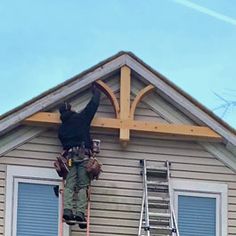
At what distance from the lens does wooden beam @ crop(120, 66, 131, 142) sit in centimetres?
1398

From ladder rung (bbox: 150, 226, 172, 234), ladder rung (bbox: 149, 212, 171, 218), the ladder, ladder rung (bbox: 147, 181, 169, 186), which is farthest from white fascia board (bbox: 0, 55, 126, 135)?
ladder rung (bbox: 150, 226, 172, 234)

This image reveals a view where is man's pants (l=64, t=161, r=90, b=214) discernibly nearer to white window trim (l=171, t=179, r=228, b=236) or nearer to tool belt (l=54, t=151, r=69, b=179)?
tool belt (l=54, t=151, r=69, b=179)

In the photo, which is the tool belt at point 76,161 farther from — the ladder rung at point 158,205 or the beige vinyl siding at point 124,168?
the ladder rung at point 158,205

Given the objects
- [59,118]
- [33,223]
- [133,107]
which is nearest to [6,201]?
[33,223]

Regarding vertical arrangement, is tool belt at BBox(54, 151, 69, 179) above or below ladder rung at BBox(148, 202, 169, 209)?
above

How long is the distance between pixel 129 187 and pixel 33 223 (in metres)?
1.41

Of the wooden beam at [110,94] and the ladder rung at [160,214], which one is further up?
the wooden beam at [110,94]

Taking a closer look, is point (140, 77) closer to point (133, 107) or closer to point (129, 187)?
point (133, 107)

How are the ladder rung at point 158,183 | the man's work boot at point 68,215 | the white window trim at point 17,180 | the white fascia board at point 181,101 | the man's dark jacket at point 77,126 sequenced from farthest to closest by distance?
the white fascia board at point 181,101 < the ladder rung at point 158,183 < the man's dark jacket at point 77,126 < the white window trim at point 17,180 < the man's work boot at point 68,215

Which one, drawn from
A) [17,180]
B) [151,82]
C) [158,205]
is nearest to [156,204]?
[158,205]

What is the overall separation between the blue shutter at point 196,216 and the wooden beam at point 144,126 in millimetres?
876

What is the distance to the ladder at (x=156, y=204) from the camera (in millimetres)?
13464

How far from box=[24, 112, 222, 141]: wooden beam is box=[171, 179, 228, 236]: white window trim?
2.13 ft

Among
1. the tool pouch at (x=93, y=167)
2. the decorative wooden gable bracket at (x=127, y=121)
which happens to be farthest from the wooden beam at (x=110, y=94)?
the tool pouch at (x=93, y=167)
